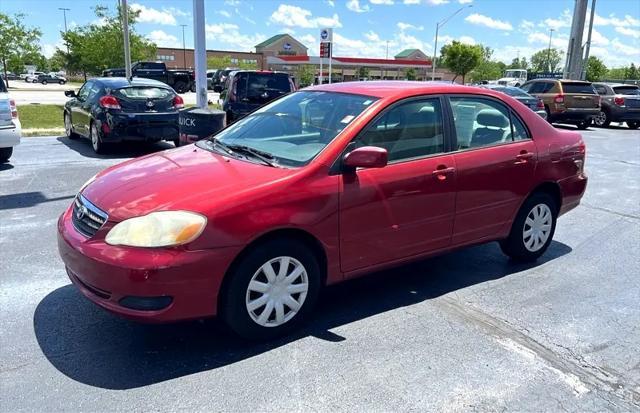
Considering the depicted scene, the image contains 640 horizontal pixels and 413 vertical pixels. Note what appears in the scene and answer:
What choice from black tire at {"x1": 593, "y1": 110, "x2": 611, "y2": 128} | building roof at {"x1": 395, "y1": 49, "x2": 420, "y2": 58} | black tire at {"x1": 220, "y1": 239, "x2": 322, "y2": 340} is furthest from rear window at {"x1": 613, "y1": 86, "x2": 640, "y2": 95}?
building roof at {"x1": 395, "y1": 49, "x2": 420, "y2": 58}

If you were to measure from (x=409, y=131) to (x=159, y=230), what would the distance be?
2067 mm

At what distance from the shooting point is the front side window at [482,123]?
4.42 meters

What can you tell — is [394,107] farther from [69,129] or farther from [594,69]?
[594,69]

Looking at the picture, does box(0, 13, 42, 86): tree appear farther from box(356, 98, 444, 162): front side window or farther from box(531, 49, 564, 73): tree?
box(531, 49, 564, 73): tree

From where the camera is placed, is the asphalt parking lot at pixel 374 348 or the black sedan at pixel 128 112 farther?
the black sedan at pixel 128 112

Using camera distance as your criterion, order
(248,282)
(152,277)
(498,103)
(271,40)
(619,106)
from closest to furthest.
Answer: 1. (152,277)
2. (248,282)
3. (498,103)
4. (619,106)
5. (271,40)

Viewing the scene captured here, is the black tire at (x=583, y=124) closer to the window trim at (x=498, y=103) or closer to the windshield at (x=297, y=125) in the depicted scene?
the window trim at (x=498, y=103)

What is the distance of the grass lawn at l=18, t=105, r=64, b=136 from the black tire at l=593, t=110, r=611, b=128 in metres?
18.5

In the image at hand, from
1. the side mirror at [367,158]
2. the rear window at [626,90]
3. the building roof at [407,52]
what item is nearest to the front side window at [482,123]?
the side mirror at [367,158]

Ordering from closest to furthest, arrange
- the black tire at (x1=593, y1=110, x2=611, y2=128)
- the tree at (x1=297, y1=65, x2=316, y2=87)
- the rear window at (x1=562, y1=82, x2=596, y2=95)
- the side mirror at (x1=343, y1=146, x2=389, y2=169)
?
the side mirror at (x1=343, y1=146, x2=389, y2=169) → the rear window at (x1=562, y1=82, x2=596, y2=95) → the black tire at (x1=593, y1=110, x2=611, y2=128) → the tree at (x1=297, y1=65, x2=316, y2=87)

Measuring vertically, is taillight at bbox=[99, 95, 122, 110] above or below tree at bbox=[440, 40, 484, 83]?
below

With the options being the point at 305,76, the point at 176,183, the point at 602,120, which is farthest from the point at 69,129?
the point at 305,76

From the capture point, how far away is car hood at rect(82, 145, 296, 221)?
318cm

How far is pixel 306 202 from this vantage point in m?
3.44
